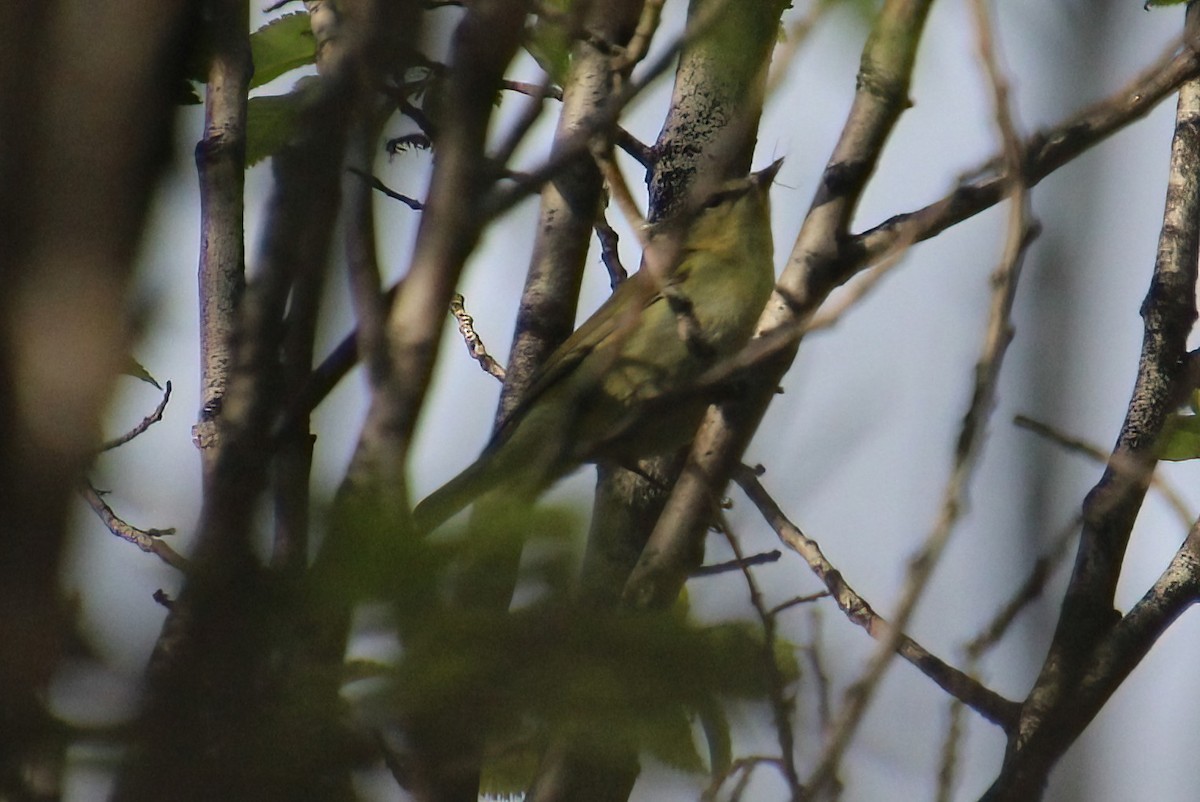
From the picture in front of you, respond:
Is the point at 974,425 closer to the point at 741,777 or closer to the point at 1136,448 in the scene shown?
the point at 741,777

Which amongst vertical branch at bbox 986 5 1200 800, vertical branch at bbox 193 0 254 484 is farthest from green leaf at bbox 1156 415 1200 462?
vertical branch at bbox 193 0 254 484

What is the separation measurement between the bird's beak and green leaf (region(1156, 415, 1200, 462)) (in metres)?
2.26

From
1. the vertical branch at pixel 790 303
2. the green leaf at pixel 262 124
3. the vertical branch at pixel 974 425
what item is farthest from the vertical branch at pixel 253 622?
the green leaf at pixel 262 124

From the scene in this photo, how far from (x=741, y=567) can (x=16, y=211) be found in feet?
4.43

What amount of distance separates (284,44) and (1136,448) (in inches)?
94.0

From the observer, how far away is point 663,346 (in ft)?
14.7

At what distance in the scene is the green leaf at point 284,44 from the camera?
11.0 ft

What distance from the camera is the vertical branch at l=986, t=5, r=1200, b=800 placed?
256 cm

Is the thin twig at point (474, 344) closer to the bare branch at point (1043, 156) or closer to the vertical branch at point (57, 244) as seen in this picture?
the bare branch at point (1043, 156)

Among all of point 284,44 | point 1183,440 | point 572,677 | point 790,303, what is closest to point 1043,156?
point 790,303

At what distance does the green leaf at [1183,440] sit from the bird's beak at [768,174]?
2.26 m

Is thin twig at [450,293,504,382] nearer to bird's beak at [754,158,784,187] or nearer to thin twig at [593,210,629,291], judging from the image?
thin twig at [593,210,629,291]

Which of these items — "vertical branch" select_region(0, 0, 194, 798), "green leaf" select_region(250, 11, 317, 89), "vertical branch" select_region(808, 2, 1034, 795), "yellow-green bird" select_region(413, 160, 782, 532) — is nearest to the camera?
"vertical branch" select_region(0, 0, 194, 798)

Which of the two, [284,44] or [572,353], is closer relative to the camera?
[284,44]
